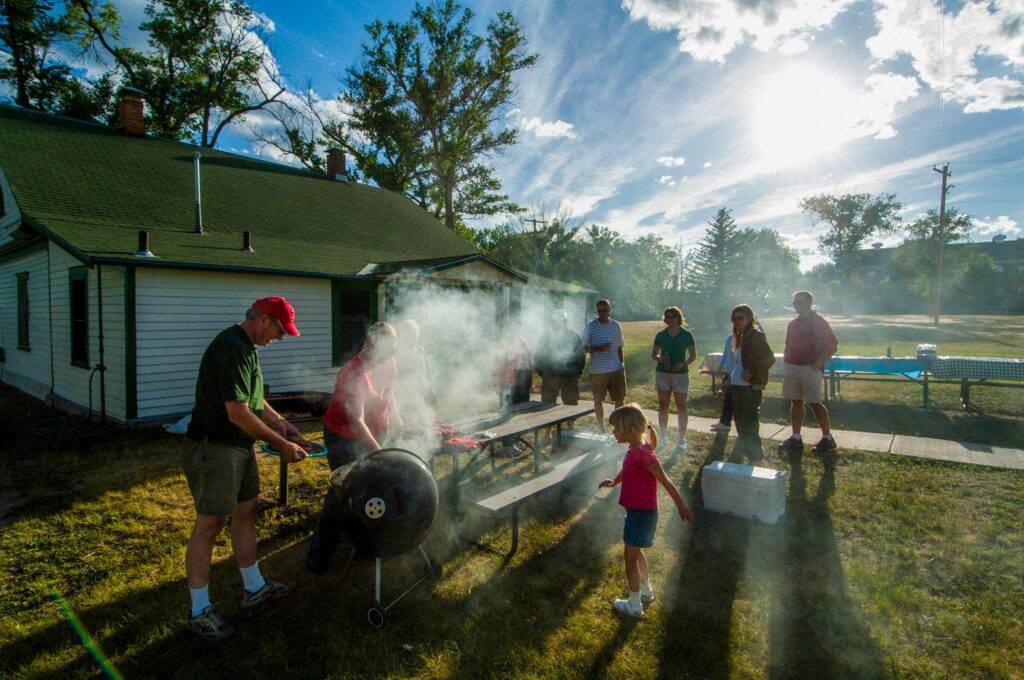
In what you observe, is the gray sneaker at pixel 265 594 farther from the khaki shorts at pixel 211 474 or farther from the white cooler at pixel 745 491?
the white cooler at pixel 745 491

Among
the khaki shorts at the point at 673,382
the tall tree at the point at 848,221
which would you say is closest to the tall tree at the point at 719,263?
the tall tree at the point at 848,221

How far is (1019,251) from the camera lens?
182 ft

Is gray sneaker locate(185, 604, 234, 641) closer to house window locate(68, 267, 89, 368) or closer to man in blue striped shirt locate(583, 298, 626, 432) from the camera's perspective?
man in blue striped shirt locate(583, 298, 626, 432)

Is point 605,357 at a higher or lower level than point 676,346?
lower

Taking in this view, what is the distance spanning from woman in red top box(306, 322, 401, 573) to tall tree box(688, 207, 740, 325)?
42.7m

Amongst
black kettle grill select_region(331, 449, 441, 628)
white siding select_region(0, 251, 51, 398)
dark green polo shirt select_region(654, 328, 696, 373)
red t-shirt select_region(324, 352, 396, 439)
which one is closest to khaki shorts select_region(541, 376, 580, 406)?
dark green polo shirt select_region(654, 328, 696, 373)

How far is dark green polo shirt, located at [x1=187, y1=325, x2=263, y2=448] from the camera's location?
107 inches

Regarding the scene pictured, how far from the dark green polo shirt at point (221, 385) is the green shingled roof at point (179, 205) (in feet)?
19.5

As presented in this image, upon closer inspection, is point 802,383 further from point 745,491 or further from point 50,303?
point 50,303

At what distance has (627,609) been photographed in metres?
3.04

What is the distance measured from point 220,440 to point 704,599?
326 cm

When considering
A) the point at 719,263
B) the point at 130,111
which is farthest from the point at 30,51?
the point at 719,263

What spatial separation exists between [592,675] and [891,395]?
403 inches

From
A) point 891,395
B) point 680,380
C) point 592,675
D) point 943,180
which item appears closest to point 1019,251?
point 943,180
